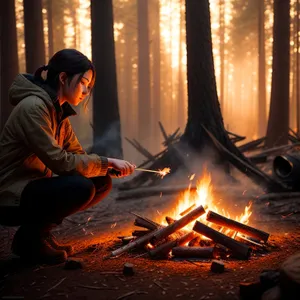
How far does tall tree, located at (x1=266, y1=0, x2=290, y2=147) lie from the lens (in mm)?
13609

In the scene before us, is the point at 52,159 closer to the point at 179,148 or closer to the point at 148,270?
the point at 148,270

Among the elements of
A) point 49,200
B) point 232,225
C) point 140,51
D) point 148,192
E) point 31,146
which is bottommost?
point 148,192

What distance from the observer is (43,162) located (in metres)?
3.23

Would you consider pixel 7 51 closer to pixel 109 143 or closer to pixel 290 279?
pixel 109 143

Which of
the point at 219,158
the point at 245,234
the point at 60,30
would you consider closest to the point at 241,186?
the point at 219,158

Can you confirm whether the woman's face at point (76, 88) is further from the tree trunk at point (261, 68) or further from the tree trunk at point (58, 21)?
the tree trunk at point (261, 68)

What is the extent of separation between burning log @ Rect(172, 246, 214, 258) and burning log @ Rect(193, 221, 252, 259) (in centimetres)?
15

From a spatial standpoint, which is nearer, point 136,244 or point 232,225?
point 136,244

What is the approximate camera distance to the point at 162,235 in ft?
12.4

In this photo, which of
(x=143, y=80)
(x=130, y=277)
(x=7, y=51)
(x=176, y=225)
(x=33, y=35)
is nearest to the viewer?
(x=130, y=277)

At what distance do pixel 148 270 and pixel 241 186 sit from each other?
4.34 meters

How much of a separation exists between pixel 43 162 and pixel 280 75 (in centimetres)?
1248

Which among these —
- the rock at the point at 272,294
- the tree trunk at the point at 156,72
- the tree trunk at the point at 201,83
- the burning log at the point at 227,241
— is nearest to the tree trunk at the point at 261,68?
the tree trunk at the point at 156,72

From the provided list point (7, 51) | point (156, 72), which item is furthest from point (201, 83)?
point (156, 72)
